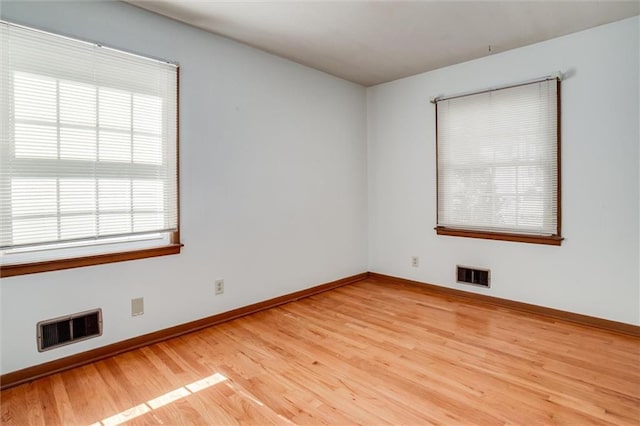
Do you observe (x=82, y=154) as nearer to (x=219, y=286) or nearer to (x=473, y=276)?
(x=219, y=286)

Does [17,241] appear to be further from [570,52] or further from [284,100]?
[570,52]

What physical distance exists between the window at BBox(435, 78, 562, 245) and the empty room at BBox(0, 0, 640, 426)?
0.07 feet

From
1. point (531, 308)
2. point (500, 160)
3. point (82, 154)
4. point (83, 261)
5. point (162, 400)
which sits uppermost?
point (500, 160)

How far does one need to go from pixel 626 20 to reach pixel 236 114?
10.8 ft

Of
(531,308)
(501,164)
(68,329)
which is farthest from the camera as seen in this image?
(501,164)

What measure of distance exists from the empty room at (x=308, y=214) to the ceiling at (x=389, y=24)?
0.08ft

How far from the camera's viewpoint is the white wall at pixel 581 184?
2.83 m

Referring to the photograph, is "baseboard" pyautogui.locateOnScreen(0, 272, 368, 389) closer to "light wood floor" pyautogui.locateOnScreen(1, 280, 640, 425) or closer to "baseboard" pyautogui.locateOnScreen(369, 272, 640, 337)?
"light wood floor" pyautogui.locateOnScreen(1, 280, 640, 425)

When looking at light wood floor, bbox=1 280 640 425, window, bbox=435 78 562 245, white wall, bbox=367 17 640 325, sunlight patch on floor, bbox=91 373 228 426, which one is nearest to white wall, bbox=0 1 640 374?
white wall, bbox=367 17 640 325

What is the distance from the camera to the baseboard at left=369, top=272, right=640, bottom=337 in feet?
9.48

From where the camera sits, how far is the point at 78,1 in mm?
2309

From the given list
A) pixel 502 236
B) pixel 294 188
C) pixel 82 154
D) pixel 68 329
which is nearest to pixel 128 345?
pixel 68 329

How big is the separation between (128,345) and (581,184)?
389 centimetres

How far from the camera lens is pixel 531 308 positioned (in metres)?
3.35
